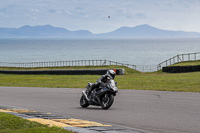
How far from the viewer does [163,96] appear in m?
15.2

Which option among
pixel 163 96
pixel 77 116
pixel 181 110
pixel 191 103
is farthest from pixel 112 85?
pixel 163 96

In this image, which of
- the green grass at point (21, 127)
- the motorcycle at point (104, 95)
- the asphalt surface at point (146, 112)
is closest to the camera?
the green grass at point (21, 127)

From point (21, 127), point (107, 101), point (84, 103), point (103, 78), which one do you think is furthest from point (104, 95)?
point (21, 127)

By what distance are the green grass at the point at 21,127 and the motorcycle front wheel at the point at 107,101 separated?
138 inches

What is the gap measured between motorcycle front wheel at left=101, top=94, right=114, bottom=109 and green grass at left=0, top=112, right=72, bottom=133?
351 cm

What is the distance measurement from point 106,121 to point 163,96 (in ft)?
20.1

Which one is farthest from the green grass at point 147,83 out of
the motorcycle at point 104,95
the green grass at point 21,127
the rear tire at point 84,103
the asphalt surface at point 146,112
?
the green grass at point 21,127

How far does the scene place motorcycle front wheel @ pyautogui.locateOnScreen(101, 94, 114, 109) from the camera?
11.5 m

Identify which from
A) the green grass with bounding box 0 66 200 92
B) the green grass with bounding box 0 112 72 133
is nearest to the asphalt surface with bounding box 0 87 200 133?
the green grass with bounding box 0 112 72 133

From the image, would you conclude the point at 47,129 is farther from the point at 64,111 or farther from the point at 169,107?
the point at 169,107

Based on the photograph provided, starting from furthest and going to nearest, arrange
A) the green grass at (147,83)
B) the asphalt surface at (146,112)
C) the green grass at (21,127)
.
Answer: the green grass at (147,83), the asphalt surface at (146,112), the green grass at (21,127)

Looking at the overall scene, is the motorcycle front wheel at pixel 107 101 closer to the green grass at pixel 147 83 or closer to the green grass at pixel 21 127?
the green grass at pixel 21 127

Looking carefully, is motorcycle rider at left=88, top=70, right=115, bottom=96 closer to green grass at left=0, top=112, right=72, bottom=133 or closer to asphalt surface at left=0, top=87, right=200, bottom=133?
asphalt surface at left=0, top=87, right=200, bottom=133

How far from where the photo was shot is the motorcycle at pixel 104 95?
443 inches
